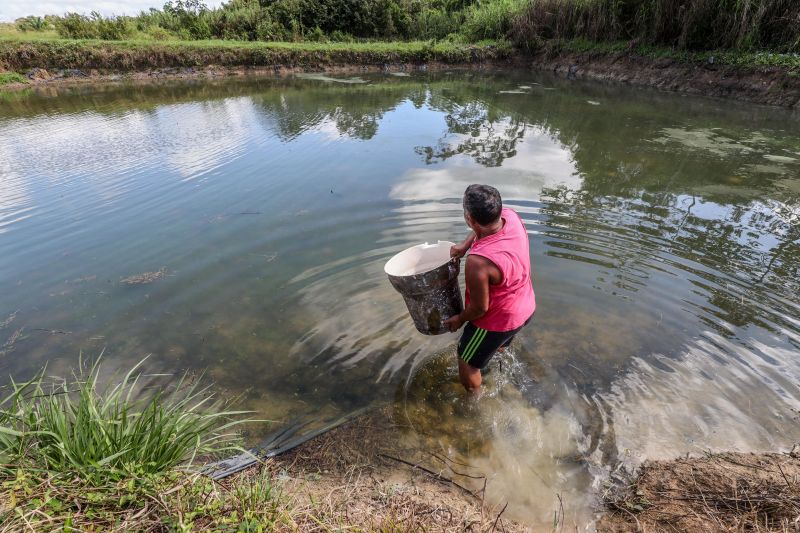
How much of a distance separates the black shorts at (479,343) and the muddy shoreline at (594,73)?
14252 millimetres

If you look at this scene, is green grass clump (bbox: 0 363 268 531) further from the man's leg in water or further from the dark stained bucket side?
the man's leg in water

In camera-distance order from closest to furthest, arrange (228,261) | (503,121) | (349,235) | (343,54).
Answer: (228,261) < (349,235) < (503,121) < (343,54)

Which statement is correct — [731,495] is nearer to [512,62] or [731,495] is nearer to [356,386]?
[356,386]

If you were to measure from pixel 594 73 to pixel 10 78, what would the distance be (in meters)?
23.8

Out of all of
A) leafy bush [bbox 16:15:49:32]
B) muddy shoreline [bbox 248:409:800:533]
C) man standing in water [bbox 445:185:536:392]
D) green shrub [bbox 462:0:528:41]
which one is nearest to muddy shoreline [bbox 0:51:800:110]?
green shrub [bbox 462:0:528:41]

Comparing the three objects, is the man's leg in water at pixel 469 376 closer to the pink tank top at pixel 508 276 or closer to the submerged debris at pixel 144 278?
the pink tank top at pixel 508 276

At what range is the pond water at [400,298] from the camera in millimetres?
2807

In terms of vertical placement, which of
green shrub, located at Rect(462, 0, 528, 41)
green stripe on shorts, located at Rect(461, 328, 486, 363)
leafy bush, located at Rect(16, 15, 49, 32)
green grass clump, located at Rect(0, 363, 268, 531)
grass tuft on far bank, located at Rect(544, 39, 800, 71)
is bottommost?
green stripe on shorts, located at Rect(461, 328, 486, 363)

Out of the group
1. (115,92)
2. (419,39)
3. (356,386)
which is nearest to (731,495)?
(356,386)

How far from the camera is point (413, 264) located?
2.88m

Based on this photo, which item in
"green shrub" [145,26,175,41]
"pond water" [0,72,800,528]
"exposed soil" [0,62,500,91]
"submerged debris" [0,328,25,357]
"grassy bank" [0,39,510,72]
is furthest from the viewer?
"green shrub" [145,26,175,41]

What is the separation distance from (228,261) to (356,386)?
2.46 meters

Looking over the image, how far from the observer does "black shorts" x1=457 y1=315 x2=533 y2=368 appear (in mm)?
2576

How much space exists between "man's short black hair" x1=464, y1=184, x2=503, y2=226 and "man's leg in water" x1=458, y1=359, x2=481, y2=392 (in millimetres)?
1085
